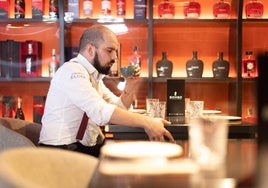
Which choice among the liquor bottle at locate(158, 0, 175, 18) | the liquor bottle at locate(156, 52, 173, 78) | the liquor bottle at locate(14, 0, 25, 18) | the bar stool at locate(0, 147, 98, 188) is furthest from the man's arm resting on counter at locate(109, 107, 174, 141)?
the liquor bottle at locate(14, 0, 25, 18)

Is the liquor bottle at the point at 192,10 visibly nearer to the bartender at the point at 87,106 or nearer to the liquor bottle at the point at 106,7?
the liquor bottle at the point at 106,7

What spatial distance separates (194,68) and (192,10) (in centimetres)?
57

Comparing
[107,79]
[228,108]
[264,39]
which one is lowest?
[228,108]

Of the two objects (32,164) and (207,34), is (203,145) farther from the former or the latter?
(207,34)

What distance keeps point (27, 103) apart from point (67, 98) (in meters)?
2.06

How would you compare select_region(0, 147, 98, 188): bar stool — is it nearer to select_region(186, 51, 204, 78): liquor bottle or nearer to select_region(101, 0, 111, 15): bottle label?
select_region(186, 51, 204, 78): liquor bottle

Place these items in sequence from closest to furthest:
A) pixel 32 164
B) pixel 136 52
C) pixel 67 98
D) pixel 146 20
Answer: pixel 32 164
pixel 67 98
pixel 146 20
pixel 136 52

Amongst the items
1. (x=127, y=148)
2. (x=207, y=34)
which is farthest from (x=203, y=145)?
(x=207, y=34)

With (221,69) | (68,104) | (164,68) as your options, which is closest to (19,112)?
(164,68)

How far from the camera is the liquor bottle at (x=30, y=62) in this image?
14.9 ft

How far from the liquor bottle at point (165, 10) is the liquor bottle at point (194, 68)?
498 mm

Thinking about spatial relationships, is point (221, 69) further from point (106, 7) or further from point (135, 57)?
point (106, 7)

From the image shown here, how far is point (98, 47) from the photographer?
3.16 m

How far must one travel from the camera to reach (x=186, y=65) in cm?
454
